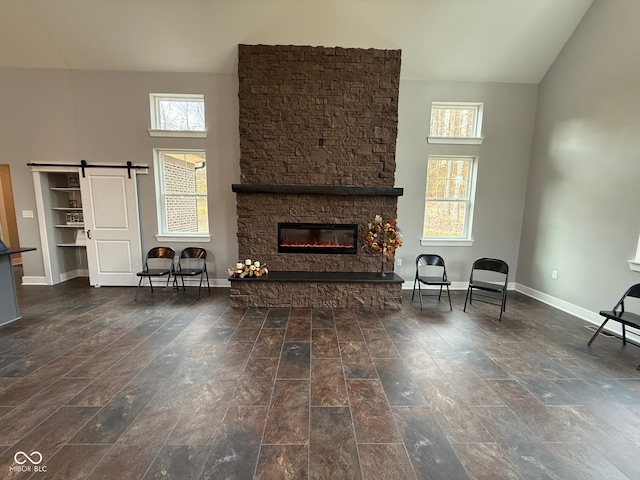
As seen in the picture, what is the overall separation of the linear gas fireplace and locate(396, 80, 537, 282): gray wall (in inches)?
41.3

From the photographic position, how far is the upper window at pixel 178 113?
4.29 m

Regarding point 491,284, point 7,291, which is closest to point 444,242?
point 491,284

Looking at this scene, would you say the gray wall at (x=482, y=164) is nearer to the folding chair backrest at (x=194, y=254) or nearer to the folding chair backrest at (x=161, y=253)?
the folding chair backrest at (x=194, y=254)

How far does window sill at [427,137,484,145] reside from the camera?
4.29 metres

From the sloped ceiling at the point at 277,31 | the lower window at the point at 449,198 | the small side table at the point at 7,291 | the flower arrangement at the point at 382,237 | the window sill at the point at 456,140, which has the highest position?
the sloped ceiling at the point at 277,31

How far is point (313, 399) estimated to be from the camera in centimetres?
194

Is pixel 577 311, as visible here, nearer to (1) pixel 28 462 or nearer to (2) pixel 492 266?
(2) pixel 492 266

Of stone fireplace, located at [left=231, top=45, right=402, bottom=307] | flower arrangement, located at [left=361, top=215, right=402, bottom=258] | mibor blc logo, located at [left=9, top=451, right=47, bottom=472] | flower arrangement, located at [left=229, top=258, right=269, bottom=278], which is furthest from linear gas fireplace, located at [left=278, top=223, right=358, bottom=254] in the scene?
mibor blc logo, located at [left=9, top=451, right=47, bottom=472]

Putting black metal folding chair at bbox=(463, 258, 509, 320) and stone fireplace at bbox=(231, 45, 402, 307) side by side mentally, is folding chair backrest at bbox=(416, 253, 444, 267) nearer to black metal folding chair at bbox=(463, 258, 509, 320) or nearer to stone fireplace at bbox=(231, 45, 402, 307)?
black metal folding chair at bbox=(463, 258, 509, 320)

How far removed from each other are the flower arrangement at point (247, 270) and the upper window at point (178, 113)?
7.63ft

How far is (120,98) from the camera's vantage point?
13.7ft

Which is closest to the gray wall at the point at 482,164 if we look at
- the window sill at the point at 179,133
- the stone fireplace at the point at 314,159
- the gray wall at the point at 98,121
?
the stone fireplace at the point at 314,159

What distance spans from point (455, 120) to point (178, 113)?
4.57 m

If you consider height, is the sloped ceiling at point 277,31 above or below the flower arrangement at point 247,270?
above
